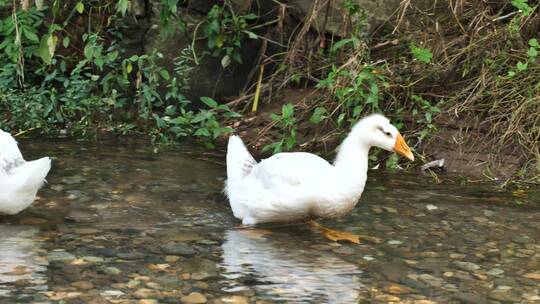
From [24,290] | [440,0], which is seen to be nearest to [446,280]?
[24,290]

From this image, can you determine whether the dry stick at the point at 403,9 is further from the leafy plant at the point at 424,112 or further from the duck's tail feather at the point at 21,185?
the duck's tail feather at the point at 21,185

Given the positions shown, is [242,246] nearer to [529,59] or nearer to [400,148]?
[400,148]

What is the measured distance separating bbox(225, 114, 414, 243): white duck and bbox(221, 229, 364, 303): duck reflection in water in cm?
20

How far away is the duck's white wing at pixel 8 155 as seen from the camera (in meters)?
5.28

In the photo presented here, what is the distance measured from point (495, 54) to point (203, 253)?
3627 mm

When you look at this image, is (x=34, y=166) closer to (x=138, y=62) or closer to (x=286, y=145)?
(x=286, y=145)

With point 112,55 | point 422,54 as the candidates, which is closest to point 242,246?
point 422,54

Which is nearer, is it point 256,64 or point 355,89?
point 355,89

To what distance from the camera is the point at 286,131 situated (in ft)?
24.2

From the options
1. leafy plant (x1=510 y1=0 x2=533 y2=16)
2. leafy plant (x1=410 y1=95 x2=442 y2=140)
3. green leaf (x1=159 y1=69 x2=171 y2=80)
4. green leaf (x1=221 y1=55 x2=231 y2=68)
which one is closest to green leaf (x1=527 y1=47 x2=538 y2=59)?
leafy plant (x1=510 y1=0 x2=533 y2=16)

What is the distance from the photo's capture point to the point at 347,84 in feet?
24.2

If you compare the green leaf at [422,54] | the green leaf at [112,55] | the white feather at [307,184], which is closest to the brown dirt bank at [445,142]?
the green leaf at [422,54]

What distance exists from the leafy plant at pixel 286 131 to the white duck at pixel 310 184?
5.02 ft

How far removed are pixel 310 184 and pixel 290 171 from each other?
0.52 ft
